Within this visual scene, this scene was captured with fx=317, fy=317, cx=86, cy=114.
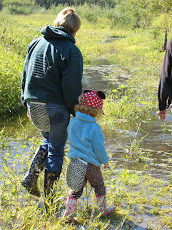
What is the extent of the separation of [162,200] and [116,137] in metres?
2.21

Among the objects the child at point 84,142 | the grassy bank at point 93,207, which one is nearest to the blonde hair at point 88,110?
the child at point 84,142

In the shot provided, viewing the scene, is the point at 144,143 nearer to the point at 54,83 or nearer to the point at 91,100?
the point at 91,100

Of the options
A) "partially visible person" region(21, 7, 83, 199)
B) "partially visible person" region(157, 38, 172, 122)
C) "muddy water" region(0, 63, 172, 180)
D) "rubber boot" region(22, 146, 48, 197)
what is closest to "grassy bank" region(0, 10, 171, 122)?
"muddy water" region(0, 63, 172, 180)

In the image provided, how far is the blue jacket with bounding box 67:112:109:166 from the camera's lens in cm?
272

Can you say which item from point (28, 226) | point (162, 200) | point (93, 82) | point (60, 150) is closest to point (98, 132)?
point (60, 150)

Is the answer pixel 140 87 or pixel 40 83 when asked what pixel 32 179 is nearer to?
pixel 40 83

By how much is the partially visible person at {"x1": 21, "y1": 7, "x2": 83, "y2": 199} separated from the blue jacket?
13 cm

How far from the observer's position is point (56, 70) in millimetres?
2697

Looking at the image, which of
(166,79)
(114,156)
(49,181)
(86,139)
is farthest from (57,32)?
(114,156)

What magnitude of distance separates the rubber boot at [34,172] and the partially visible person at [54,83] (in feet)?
0.07

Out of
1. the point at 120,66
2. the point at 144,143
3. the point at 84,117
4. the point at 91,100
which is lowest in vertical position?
the point at 120,66

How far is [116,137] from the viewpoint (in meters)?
5.46

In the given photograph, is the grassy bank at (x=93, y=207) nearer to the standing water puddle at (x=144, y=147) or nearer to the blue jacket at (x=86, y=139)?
the standing water puddle at (x=144, y=147)

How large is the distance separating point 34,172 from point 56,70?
3.21ft
